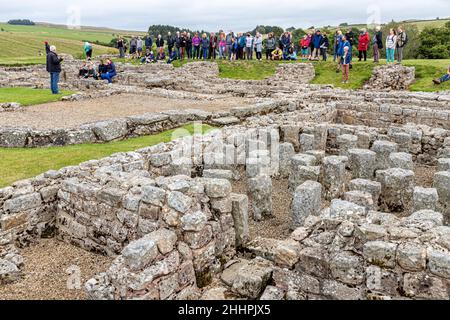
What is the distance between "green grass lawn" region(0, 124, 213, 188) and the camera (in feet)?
31.7

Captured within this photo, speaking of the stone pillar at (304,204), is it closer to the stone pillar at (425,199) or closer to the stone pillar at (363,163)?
the stone pillar at (425,199)

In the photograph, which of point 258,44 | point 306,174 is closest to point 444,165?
point 306,174

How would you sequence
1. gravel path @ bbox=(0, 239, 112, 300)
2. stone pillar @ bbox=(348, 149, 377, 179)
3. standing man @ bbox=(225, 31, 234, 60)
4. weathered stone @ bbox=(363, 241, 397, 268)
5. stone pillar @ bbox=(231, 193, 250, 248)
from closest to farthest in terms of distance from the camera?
1. weathered stone @ bbox=(363, 241, 397, 268)
2. gravel path @ bbox=(0, 239, 112, 300)
3. stone pillar @ bbox=(231, 193, 250, 248)
4. stone pillar @ bbox=(348, 149, 377, 179)
5. standing man @ bbox=(225, 31, 234, 60)

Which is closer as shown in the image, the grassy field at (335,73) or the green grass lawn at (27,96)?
the green grass lawn at (27,96)

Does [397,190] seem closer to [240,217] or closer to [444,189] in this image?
[444,189]

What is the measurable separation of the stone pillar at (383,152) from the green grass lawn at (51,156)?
5.94 m

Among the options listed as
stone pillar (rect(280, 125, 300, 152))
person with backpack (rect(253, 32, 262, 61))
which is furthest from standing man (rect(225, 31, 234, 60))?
stone pillar (rect(280, 125, 300, 152))

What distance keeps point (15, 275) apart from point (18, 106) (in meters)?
12.2

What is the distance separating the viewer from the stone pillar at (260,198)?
988 cm

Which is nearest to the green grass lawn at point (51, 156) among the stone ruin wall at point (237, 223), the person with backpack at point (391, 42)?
the stone ruin wall at point (237, 223)

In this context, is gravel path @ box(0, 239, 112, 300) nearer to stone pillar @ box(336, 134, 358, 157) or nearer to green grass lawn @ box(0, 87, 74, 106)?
stone pillar @ box(336, 134, 358, 157)

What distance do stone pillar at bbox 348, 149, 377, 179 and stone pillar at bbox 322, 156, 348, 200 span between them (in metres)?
1.00
